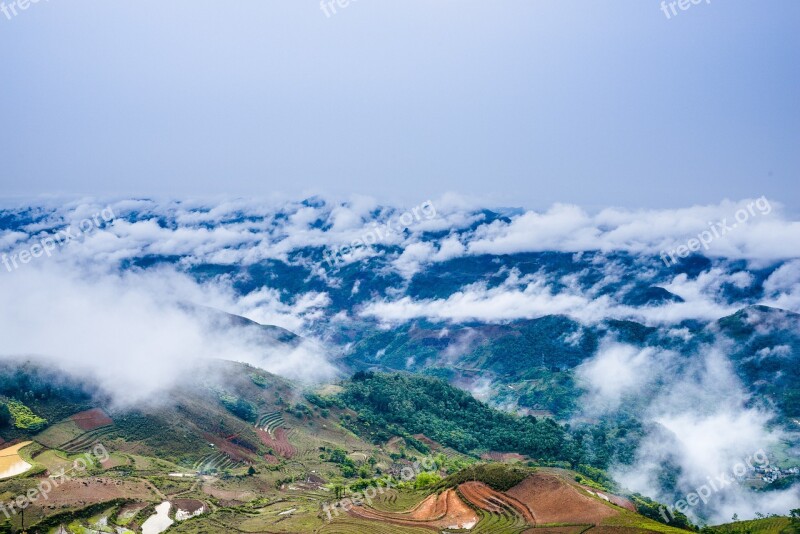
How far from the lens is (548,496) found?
81.3 meters

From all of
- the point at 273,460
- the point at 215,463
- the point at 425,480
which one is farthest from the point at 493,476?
the point at 215,463

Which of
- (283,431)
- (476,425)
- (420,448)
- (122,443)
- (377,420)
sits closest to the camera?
(122,443)

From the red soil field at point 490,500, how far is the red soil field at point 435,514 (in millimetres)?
1596

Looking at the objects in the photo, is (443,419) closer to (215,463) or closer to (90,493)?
(215,463)

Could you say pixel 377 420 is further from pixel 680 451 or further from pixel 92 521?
pixel 92 521

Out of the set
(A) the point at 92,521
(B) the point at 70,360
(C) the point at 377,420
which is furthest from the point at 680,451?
(B) the point at 70,360

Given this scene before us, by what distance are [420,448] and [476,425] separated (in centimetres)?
2747

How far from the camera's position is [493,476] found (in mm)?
89000

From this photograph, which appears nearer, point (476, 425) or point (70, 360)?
point (70, 360)

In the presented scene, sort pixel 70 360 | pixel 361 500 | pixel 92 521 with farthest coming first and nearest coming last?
pixel 70 360
pixel 361 500
pixel 92 521

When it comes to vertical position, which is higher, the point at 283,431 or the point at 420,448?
the point at 283,431

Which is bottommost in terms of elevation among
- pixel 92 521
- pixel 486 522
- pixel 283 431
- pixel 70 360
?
pixel 283 431

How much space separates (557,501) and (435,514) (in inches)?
668

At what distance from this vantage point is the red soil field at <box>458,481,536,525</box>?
263ft
